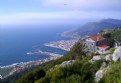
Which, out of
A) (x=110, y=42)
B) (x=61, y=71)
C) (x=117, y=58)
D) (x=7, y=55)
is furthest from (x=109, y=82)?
(x=7, y=55)

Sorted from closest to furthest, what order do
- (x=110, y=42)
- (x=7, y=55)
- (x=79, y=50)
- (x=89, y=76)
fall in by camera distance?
(x=89, y=76), (x=79, y=50), (x=110, y=42), (x=7, y=55)

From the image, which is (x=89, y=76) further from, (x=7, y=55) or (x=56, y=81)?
(x=7, y=55)

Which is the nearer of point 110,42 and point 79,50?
point 79,50

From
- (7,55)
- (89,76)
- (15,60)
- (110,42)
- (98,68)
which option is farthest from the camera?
(7,55)

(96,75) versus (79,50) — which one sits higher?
(96,75)

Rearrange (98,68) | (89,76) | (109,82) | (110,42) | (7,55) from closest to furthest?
1. (109,82)
2. (89,76)
3. (98,68)
4. (110,42)
5. (7,55)

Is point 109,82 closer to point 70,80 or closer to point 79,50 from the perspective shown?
point 70,80

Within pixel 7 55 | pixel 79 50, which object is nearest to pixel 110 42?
pixel 79 50

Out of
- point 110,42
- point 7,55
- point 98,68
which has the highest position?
point 98,68

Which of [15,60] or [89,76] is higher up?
[89,76]
